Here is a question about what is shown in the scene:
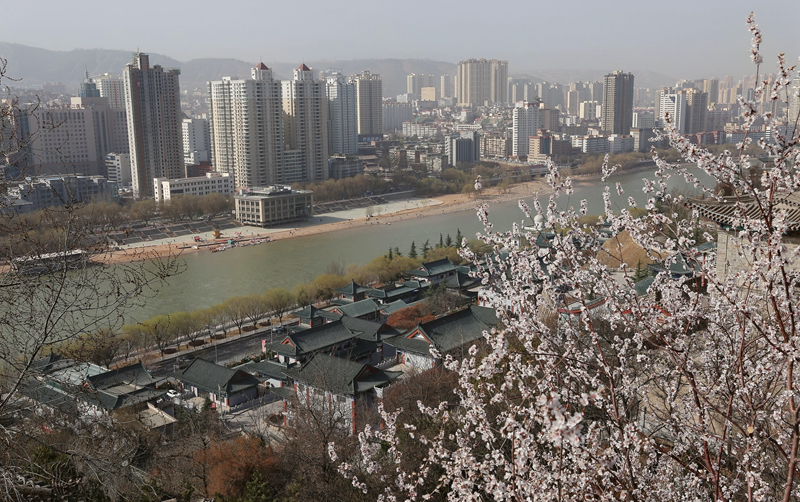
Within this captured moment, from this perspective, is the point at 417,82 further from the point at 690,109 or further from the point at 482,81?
the point at 690,109

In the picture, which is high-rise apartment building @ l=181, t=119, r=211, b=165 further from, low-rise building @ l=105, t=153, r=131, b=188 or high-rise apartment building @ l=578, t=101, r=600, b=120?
high-rise apartment building @ l=578, t=101, r=600, b=120

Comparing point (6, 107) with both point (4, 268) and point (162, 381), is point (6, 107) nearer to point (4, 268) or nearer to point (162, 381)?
point (4, 268)

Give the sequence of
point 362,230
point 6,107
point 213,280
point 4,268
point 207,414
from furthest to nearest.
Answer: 1. point 362,230
2. point 213,280
3. point 207,414
4. point 4,268
5. point 6,107

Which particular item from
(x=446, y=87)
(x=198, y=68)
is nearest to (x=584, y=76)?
(x=446, y=87)

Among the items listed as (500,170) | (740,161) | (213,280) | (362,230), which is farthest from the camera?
(500,170)

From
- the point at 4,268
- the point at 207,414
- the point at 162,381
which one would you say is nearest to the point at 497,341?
the point at 4,268

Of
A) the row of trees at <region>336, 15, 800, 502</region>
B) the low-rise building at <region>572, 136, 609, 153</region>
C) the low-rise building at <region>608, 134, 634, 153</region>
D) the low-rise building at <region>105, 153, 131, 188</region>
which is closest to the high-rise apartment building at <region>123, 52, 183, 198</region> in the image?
the low-rise building at <region>105, 153, 131, 188</region>
